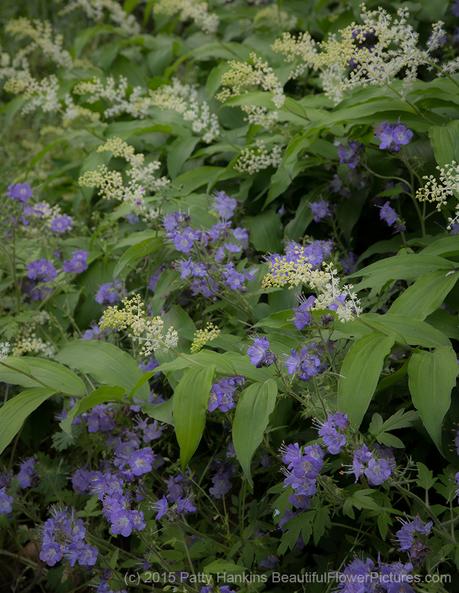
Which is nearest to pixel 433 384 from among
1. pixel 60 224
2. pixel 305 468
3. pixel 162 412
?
pixel 305 468

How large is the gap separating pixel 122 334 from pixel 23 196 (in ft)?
2.65

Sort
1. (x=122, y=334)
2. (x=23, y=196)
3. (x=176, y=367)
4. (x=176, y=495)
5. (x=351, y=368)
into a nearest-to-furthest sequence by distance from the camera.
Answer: (x=351, y=368), (x=176, y=367), (x=176, y=495), (x=122, y=334), (x=23, y=196)

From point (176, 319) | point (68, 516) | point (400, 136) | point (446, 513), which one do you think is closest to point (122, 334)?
point (176, 319)

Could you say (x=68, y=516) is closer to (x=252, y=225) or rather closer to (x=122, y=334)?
(x=122, y=334)

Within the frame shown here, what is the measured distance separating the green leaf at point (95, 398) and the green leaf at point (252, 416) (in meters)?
0.46

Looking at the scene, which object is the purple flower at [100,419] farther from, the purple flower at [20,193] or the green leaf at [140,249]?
the purple flower at [20,193]

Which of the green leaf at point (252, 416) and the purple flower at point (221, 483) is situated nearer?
the green leaf at point (252, 416)

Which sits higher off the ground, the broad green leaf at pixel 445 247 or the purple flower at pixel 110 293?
the broad green leaf at pixel 445 247

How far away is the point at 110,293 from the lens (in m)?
Result: 3.16

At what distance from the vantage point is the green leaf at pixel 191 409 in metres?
2.09

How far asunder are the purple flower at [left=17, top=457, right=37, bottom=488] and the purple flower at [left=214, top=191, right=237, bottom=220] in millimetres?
1171

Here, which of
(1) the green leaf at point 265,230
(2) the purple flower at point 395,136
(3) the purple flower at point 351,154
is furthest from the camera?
(1) the green leaf at point 265,230

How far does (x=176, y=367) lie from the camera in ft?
7.14

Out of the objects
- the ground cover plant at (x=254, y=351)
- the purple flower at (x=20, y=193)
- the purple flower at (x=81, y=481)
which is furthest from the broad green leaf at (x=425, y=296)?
the purple flower at (x=20, y=193)
